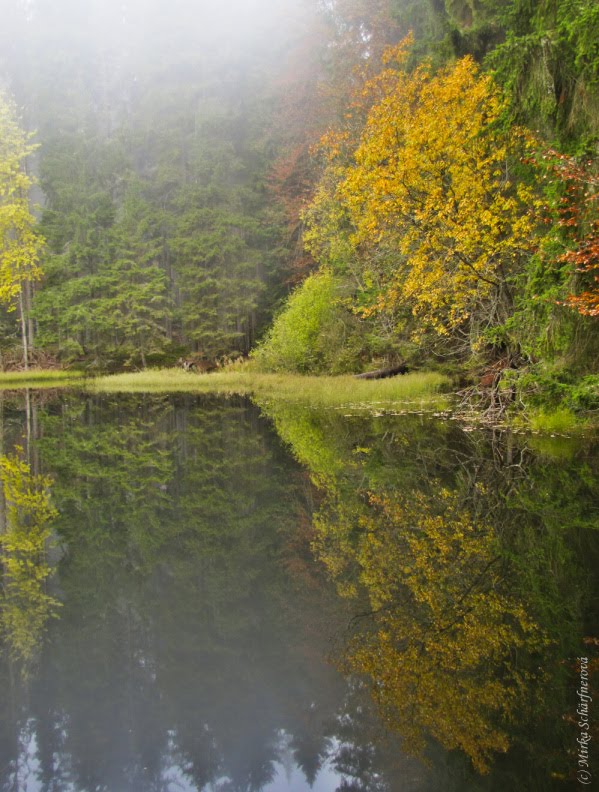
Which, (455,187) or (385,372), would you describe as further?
(385,372)

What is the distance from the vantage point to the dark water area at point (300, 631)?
1791mm

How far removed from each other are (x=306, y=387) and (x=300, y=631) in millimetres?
14620

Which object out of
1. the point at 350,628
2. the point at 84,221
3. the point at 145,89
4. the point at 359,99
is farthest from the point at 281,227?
the point at 350,628

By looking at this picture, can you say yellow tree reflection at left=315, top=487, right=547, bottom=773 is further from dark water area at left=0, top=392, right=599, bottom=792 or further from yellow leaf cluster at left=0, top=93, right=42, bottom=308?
yellow leaf cluster at left=0, top=93, right=42, bottom=308

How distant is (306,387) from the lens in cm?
1712

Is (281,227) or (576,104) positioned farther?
(281,227)

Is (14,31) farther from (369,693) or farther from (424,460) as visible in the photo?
(369,693)

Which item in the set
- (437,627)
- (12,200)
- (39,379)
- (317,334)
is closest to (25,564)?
(437,627)

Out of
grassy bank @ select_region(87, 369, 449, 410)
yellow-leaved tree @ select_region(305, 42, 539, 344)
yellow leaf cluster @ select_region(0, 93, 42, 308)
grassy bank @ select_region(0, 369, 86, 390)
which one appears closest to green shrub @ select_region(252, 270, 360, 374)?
grassy bank @ select_region(87, 369, 449, 410)

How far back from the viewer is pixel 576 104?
7.12 m

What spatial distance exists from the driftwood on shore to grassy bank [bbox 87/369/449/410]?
2.58ft

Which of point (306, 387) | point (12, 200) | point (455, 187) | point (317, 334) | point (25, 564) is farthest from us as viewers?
point (12, 200)

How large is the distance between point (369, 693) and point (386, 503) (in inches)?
102

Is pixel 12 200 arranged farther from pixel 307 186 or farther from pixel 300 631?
pixel 300 631
